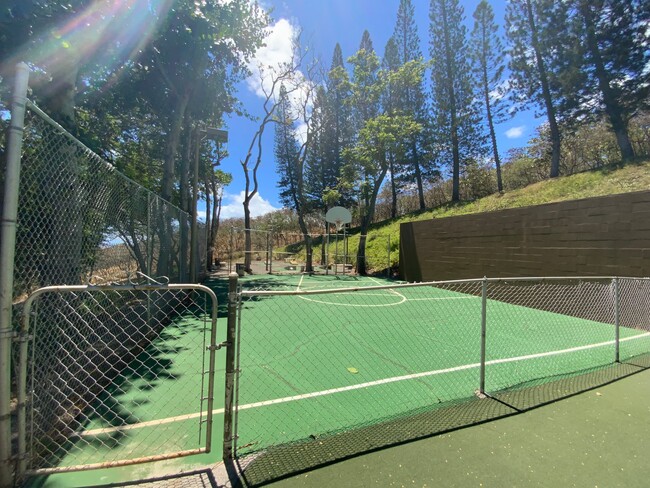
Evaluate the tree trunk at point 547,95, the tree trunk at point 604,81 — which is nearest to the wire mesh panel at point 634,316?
the tree trunk at point 604,81

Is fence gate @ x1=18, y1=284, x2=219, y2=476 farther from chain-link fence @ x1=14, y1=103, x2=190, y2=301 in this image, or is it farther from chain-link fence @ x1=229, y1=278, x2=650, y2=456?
chain-link fence @ x1=229, y1=278, x2=650, y2=456

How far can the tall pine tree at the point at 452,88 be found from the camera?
22.8 metres

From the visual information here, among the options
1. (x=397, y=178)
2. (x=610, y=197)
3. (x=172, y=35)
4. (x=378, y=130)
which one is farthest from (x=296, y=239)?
(x=610, y=197)

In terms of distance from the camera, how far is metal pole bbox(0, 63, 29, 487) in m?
1.67

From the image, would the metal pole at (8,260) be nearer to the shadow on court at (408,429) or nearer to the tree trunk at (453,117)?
the shadow on court at (408,429)

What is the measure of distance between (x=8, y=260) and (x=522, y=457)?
10.9 ft

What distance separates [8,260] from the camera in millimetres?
1684

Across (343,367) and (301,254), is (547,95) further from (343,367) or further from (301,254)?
(343,367)

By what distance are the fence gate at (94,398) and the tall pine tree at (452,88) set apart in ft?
75.4

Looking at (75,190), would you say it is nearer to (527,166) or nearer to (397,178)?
(527,166)

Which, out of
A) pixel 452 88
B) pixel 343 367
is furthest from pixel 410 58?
pixel 343 367

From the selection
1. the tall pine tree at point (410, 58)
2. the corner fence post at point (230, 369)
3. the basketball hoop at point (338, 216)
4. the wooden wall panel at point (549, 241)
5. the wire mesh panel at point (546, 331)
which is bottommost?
the wire mesh panel at point (546, 331)

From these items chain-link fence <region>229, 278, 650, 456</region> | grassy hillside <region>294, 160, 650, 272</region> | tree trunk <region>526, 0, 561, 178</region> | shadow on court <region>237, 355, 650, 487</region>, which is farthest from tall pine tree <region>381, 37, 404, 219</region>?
shadow on court <region>237, 355, 650, 487</region>

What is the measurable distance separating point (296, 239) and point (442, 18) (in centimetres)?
2116
